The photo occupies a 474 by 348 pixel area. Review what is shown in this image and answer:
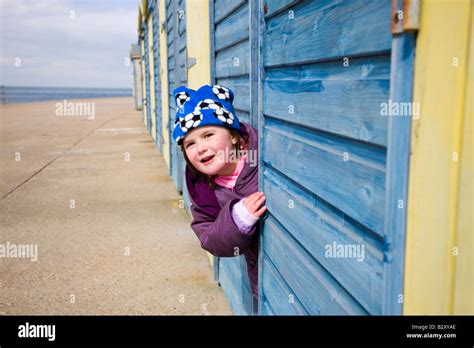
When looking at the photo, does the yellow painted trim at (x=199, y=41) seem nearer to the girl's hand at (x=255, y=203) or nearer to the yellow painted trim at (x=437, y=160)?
the girl's hand at (x=255, y=203)

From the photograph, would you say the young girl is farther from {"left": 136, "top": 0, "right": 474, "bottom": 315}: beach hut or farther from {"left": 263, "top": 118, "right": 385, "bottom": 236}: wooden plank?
{"left": 263, "top": 118, "right": 385, "bottom": 236}: wooden plank

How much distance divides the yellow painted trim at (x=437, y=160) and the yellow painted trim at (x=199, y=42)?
114 inches

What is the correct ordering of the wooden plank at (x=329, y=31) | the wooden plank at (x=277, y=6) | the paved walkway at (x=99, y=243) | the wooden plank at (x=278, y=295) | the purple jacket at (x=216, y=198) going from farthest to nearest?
1. the paved walkway at (x=99, y=243)
2. the purple jacket at (x=216, y=198)
3. the wooden plank at (x=278, y=295)
4. the wooden plank at (x=277, y=6)
5. the wooden plank at (x=329, y=31)

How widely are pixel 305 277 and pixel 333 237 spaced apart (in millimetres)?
345

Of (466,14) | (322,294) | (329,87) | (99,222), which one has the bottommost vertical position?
(99,222)

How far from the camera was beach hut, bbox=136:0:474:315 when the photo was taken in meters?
1.08

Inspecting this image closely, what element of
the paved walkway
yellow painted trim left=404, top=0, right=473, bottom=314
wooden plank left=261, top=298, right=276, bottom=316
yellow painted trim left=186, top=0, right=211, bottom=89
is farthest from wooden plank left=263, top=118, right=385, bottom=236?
yellow painted trim left=186, top=0, right=211, bottom=89

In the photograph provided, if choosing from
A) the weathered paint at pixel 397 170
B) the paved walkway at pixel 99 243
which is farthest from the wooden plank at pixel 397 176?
the paved walkway at pixel 99 243

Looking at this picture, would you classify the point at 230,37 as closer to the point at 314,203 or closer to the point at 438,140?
the point at 314,203

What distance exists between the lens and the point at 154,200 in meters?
6.75

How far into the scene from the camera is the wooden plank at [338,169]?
1259 mm
